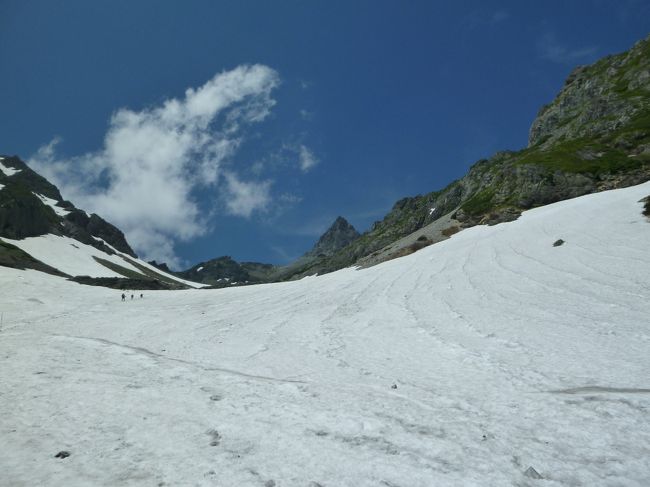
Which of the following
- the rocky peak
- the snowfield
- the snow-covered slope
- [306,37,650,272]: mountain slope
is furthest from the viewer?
the snow-covered slope

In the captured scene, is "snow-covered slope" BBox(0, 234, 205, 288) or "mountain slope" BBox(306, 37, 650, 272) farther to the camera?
"snow-covered slope" BBox(0, 234, 205, 288)

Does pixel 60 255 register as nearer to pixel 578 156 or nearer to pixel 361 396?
pixel 578 156

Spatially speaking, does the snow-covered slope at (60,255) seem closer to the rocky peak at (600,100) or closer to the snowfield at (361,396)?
the snowfield at (361,396)

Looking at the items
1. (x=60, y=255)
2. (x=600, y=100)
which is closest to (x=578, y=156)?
(x=600, y=100)

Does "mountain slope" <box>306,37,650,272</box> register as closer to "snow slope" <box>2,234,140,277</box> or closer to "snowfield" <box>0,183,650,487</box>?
"snowfield" <box>0,183,650,487</box>

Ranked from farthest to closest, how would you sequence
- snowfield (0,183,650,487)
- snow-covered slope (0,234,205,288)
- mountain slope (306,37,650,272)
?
1. snow-covered slope (0,234,205,288)
2. mountain slope (306,37,650,272)
3. snowfield (0,183,650,487)

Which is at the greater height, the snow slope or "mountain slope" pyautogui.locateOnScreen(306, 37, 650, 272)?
"mountain slope" pyautogui.locateOnScreen(306, 37, 650, 272)

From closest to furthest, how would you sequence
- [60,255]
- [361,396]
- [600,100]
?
[361,396]
[600,100]
[60,255]

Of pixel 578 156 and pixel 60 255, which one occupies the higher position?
pixel 578 156

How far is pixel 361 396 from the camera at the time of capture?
31.9ft

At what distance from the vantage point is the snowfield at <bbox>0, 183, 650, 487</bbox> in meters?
6.25

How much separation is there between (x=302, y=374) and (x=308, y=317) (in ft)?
40.4

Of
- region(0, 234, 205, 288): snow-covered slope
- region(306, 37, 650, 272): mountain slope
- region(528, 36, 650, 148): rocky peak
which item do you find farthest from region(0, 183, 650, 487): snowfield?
region(0, 234, 205, 288): snow-covered slope

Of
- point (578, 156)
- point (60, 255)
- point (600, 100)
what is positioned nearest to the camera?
point (578, 156)
